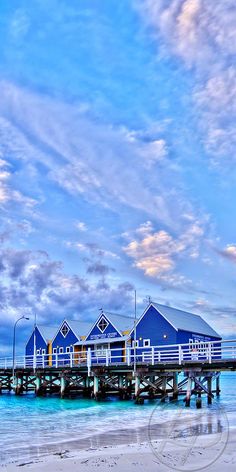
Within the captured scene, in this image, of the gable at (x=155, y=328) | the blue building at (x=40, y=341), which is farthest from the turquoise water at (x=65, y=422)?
the blue building at (x=40, y=341)

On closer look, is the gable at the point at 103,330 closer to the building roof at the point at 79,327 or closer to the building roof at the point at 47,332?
the building roof at the point at 79,327

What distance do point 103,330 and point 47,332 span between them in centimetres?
1368

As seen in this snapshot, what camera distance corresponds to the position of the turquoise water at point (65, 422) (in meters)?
15.3

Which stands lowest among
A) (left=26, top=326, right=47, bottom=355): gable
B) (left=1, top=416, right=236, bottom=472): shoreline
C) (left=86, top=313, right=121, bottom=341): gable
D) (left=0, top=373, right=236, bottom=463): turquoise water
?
(left=0, top=373, right=236, bottom=463): turquoise water

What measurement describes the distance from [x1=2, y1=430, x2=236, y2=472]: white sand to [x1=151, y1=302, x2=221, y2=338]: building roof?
1047 inches

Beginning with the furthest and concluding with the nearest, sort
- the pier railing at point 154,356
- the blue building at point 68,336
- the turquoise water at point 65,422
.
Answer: the blue building at point 68,336
the pier railing at point 154,356
the turquoise water at point 65,422

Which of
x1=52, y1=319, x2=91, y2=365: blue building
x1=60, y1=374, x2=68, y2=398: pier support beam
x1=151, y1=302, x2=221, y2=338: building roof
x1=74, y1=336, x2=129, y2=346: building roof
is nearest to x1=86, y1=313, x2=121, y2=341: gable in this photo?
x1=74, y1=336, x2=129, y2=346: building roof

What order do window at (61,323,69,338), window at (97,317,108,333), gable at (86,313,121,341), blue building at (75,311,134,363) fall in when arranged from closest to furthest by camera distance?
blue building at (75,311,134,363) → gable at (86,313,121,341) → window at (97,317,108,333) → window at (61,323,69,338)

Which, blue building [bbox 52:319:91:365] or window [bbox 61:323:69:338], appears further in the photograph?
window [bbox 61:323:69:338]

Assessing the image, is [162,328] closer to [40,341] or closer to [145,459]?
[40,341]

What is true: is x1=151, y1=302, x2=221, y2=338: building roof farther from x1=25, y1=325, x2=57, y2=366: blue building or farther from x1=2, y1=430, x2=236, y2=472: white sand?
x1=2, y1=430, x2=236, y2=472: white sand

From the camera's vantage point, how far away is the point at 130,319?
160 feet

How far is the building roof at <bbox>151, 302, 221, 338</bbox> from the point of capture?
4066 cm

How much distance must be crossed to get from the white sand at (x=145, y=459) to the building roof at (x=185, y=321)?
26.6 m
